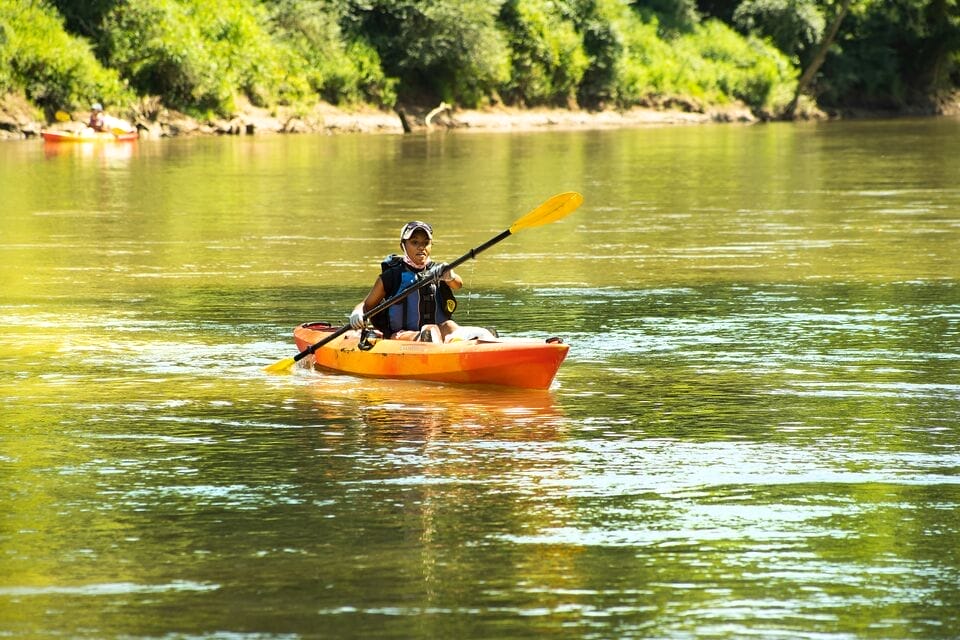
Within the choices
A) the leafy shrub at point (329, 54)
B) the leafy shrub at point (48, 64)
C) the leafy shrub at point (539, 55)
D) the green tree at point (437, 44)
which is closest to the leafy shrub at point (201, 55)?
the leafy shrub at point (329, 54)

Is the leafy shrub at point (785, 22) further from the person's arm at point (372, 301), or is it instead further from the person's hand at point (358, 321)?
the person's hand at point (358, 321)

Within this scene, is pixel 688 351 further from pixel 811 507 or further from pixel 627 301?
pixel 811 507

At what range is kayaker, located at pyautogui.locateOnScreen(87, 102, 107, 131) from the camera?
40.7m

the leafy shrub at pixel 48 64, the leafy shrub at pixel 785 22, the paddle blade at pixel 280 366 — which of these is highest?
the leafy shrub at pixel 785 22

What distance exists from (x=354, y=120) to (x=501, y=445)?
142ft

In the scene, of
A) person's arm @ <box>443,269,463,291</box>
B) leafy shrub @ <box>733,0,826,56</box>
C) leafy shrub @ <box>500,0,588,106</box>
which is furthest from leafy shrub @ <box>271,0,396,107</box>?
person's arm @ <box>443,269,463,291</box>

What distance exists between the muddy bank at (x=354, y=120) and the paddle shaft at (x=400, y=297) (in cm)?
3284

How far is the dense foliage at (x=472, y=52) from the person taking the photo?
44.8 meters

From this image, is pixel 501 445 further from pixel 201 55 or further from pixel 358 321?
pixel 201 55

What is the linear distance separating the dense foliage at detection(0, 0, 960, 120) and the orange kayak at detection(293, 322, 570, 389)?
3243 cm

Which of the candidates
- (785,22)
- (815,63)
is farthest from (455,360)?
(785,22)

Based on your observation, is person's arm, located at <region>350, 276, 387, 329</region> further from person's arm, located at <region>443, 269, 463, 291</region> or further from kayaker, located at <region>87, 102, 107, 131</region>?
kayaker, located at <region>87, 102, 107, 131</region>

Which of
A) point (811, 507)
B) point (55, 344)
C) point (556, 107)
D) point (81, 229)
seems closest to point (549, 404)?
point (811, 507)

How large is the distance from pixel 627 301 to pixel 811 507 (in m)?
6.90
